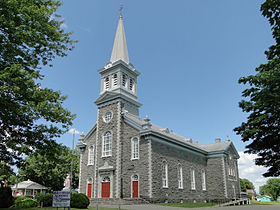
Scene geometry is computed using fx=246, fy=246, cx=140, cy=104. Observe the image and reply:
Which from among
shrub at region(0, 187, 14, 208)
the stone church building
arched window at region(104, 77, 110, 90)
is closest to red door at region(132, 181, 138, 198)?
the stone church building

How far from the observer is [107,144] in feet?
105

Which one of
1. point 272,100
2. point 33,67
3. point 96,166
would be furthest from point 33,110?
point 96,166

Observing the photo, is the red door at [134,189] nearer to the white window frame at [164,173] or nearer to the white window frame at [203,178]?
the white window frame at [164,173]

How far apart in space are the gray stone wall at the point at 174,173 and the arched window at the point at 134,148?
205 cm

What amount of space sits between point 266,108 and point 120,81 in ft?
75.4

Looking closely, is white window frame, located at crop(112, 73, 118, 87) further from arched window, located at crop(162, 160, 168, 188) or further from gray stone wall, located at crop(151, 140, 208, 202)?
arched window, located at crop(162, 160, 168, 188)

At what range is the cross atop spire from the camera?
37.4m

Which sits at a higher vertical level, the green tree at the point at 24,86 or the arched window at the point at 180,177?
the green tree at the point at 24,86

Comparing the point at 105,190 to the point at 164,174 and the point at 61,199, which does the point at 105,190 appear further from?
the point at 61,199

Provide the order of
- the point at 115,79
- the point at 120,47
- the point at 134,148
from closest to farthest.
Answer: the point at 134,148 < the point at 115,79 < the point at 120,47

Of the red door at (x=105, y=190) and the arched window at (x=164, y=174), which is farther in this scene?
the arched window at (x=164, y=174)

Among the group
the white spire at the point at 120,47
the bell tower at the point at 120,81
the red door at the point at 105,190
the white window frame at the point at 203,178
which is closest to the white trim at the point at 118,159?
the red door at the point at 105,190

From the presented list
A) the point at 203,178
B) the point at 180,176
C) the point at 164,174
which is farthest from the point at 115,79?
the point at 203,178

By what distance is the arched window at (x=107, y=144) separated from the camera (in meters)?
31.5
